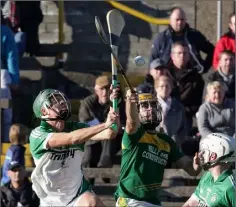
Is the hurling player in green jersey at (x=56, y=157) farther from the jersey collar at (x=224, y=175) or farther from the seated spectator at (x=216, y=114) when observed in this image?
the seated spectator at (x=216, y=114)

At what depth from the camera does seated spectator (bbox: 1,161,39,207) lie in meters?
13.2

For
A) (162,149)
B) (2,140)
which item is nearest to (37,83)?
(2,140)

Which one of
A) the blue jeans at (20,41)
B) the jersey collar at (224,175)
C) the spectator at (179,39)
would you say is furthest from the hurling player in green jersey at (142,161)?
the blue jeans at (20,41)

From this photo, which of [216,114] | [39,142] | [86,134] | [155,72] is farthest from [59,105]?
[155,72]

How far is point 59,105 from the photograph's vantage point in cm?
1036

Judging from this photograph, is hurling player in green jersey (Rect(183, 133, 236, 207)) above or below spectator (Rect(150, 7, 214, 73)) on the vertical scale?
below

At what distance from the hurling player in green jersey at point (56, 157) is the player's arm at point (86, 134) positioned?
0.04ft

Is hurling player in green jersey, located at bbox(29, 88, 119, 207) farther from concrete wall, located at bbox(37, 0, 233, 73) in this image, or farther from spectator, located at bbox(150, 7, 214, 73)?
concrete wall, located at bbox(37, 0, 233, 73)

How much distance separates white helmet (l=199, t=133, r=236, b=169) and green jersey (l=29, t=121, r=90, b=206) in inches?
47.4

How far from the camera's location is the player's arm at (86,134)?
9.56 meters

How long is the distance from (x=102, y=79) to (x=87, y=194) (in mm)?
3462

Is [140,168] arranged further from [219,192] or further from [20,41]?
[20,41]

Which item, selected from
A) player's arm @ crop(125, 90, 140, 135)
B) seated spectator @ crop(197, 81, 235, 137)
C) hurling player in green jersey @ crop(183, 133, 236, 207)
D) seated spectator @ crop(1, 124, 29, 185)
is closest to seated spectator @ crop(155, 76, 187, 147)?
seated spectator @ crop(197, 81, 235, 137)

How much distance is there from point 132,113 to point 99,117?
3.46 metres
